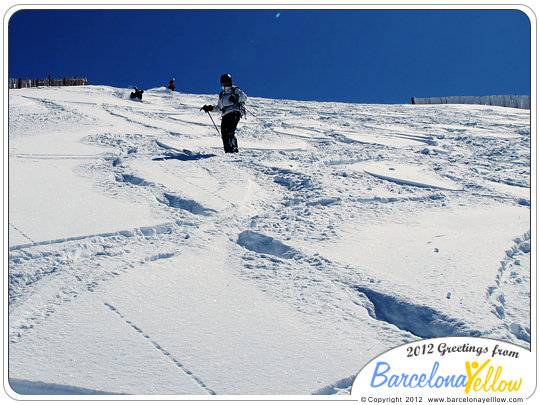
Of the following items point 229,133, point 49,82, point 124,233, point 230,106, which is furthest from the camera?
point 49,82

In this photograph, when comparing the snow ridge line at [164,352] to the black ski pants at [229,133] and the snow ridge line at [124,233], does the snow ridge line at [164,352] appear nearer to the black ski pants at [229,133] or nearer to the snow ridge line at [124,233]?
the snow ridge line at [124,233]

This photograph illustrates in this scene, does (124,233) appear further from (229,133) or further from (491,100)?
(491,100)

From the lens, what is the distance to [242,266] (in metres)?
2.69

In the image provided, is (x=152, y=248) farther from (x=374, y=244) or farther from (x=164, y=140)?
(x=164, y=140)

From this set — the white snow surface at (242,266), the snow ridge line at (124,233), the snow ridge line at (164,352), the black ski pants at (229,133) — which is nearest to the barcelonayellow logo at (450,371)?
the white snow surface at (242,266)

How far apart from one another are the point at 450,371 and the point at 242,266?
4.42ft

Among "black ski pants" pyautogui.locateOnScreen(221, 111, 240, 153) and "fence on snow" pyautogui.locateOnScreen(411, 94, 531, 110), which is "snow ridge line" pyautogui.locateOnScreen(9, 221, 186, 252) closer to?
"black ski pants" pyautogui.locateOnScreen(221, 111, 240, 153)

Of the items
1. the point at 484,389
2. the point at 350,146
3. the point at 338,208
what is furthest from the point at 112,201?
the point at 350,146

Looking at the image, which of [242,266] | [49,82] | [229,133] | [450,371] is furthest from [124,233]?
[49,82]

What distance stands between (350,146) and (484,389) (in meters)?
5.38

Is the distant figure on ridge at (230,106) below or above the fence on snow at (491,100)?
below

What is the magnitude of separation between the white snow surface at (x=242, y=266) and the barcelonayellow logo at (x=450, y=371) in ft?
0.30

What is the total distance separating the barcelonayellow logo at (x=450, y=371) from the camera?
1778 millimetres
